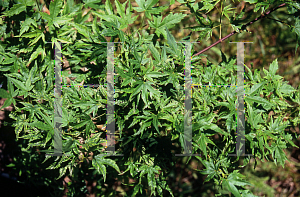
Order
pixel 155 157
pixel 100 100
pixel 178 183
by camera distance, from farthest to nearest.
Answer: pixel 178 183
pixel 155 157
pixel 100 100

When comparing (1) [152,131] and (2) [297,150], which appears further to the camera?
(2) [297,150]

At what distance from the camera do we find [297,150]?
3.00 metres

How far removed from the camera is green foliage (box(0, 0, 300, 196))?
106 cm

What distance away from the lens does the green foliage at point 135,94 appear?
106 cm

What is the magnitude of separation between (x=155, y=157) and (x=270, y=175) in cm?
221

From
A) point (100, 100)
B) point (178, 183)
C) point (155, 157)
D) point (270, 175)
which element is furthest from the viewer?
point (270, 175)

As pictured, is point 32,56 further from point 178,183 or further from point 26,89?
point 178,183

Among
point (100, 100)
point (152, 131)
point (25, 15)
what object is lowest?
point (152, 131)

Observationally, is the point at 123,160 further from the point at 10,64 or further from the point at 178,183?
the point at 178,183

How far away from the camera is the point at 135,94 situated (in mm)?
979

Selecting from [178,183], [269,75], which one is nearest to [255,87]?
[269,75]

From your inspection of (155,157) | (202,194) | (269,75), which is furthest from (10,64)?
(202,194)

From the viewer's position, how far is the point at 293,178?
287cm

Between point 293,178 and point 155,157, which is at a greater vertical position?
Result: point 155,157
